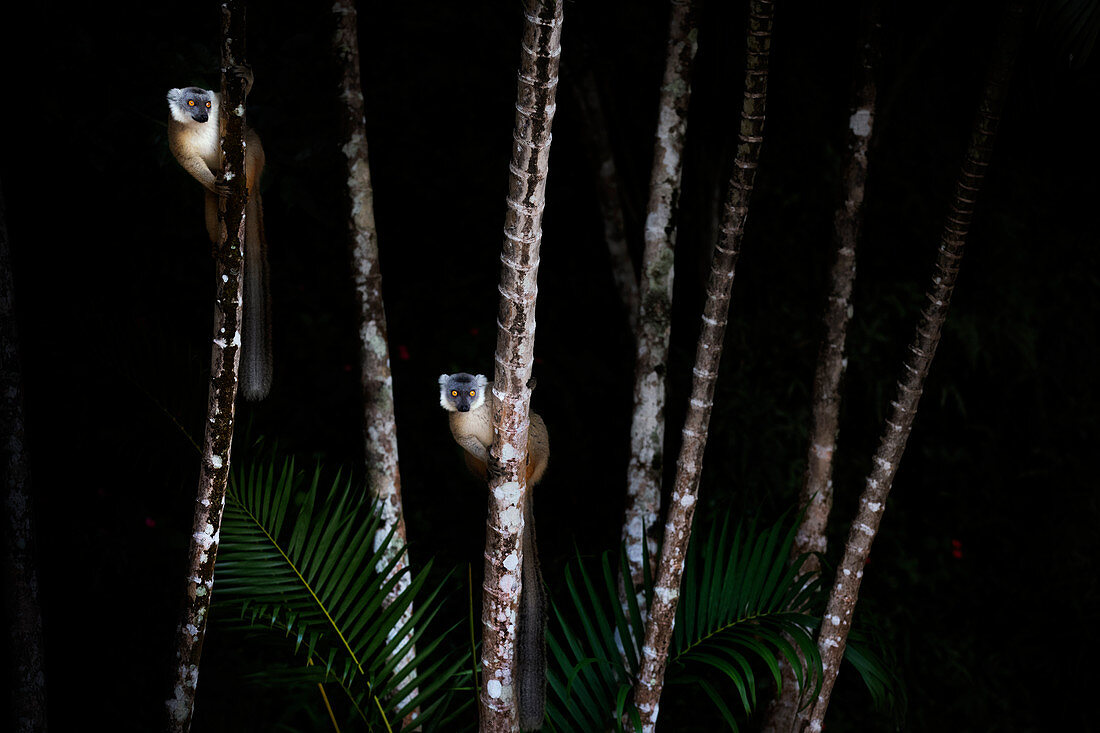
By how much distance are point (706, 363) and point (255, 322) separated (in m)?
1.01

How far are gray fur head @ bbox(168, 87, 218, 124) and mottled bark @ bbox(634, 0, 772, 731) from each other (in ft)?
3.69

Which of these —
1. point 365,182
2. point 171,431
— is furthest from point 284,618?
point 365,182

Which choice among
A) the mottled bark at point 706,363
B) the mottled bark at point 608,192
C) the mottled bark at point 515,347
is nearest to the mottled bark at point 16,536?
the mottled bark at point 515,347

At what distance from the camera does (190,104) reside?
173cm

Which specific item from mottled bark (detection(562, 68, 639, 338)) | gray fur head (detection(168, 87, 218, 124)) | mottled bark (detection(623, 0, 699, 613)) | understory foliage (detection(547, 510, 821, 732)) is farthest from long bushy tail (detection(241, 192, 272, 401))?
mottled bark (detection(562, 68, 639, 338))

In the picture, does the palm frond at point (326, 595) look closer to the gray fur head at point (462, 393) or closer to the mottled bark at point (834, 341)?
the gray fur head at point (462, 393)

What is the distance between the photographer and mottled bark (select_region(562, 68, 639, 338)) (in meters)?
3.16

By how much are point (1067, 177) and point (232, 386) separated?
385 centimetres

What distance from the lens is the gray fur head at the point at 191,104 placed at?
68.2 inches

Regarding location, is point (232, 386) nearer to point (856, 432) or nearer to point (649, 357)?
point (649, 357)

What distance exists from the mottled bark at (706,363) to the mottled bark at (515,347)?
0.46 m

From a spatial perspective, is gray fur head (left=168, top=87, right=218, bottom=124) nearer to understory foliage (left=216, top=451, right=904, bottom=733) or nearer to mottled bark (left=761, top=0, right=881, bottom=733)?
understory foliage (left=216, top=451, right=904, bottom=733)

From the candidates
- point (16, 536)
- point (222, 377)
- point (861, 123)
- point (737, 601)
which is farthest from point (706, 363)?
point (16, 536)

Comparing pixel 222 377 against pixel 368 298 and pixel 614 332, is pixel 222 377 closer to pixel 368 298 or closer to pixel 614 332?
pixel 368 298
